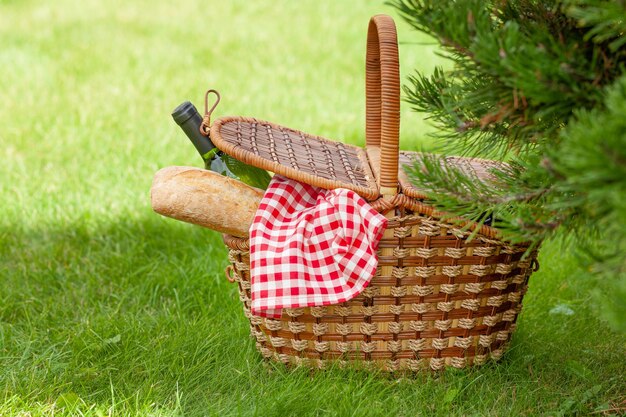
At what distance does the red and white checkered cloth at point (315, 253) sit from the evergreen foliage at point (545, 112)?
233 mm

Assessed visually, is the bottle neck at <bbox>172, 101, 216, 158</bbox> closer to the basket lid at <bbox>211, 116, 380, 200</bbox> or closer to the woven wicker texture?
the basket lid at <bbox>211, 116, 380, 200</bbox>

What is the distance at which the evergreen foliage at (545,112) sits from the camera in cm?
118

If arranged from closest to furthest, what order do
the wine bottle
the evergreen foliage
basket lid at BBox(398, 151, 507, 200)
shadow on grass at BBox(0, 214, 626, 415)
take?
the evergreen foliage, basket lid at BBox(398, 151, 507, 200), shadow on grass at BBox(0, 214, 626, 415), the wine bottle

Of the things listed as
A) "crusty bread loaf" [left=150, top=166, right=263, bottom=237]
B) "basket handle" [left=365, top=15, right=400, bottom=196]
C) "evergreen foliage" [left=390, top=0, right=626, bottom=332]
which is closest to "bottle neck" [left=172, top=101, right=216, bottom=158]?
"crusty bread loaf" [left=150, top=166, right=263, bottom=237]

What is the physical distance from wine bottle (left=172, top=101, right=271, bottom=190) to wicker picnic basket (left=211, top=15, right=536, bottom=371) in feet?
0.28

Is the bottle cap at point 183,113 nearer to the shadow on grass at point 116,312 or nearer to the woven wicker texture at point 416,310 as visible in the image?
the woven wicker texture at point 416,310

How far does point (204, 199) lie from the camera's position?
1.89 m

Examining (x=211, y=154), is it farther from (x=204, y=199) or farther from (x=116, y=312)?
(x=116, y=312)

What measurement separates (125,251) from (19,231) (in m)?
0.47

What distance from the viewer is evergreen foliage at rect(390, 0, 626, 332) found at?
1.18 metres

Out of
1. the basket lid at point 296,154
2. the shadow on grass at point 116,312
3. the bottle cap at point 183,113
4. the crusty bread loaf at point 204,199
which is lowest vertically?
the shadow on grass at point 116,312

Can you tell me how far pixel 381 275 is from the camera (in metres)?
1.94

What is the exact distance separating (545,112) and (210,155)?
1.05m

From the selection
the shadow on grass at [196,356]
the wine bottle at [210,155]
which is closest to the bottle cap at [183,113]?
the wine bottle at [210,155]
